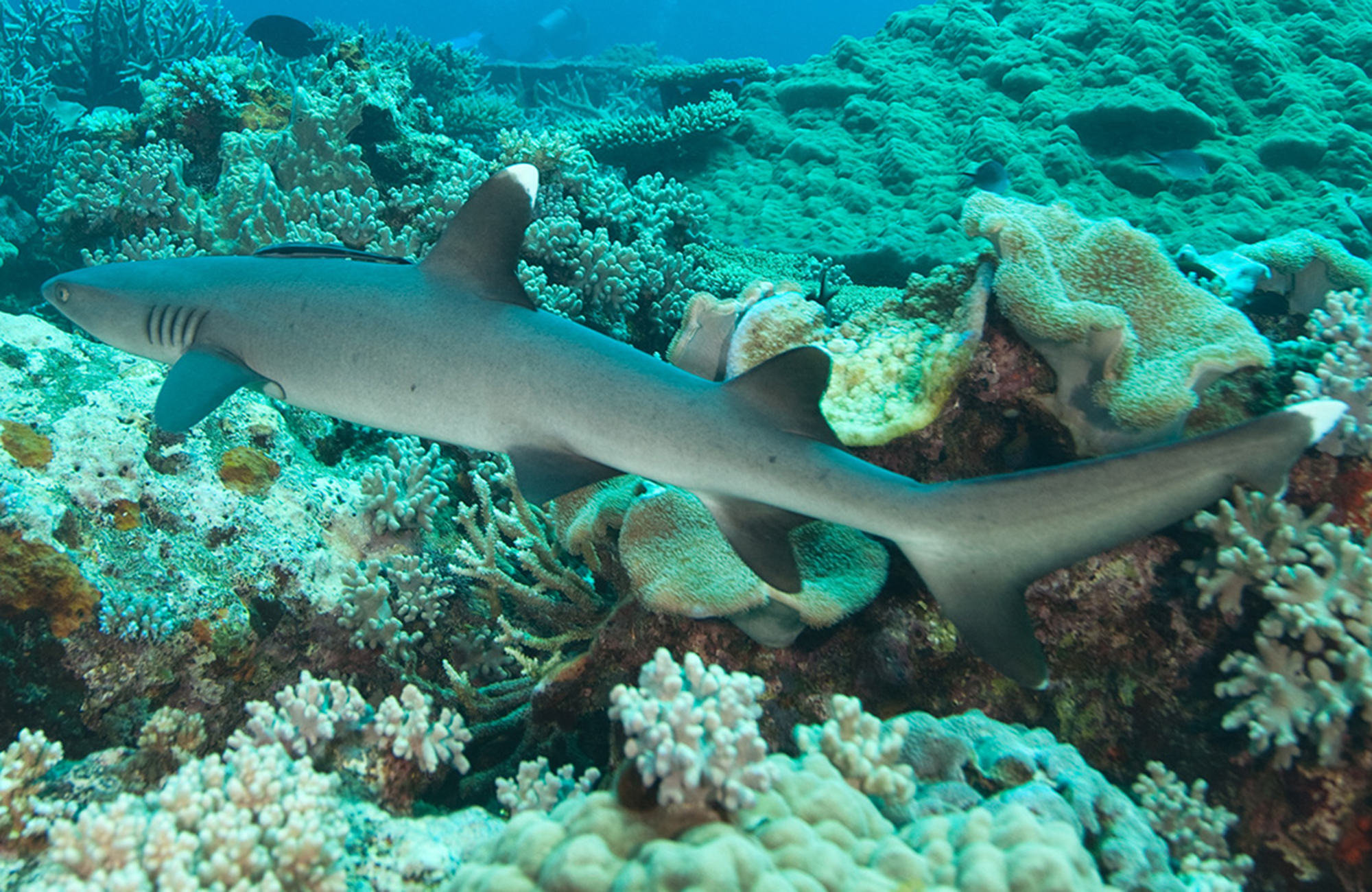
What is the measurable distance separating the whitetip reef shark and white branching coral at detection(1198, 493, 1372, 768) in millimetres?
671

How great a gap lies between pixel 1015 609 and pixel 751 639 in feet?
3.62

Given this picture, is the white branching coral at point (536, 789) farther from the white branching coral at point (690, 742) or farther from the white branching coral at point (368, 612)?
the white branching coral at point (368, 612)

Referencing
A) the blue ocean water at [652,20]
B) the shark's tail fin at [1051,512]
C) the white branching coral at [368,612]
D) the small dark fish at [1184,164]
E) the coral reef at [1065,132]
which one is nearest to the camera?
the shark's tail fin at [1051,512]

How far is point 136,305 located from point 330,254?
86 cm

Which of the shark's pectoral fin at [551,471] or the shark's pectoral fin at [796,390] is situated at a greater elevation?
the shark's pectoral fin at [796,390]

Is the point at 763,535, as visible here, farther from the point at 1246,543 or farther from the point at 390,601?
the point at 390,601

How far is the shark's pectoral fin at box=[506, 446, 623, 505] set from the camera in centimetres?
218

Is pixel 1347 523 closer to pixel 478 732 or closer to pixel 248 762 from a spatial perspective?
pixel 478 732

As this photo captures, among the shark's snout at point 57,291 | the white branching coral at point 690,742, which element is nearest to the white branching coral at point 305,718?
the white branching coral at point 690,742

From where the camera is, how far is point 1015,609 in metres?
1.99

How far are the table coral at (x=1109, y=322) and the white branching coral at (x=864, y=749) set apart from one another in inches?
58.6

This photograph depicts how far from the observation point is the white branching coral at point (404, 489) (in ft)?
11.6

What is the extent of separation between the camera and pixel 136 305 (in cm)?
278

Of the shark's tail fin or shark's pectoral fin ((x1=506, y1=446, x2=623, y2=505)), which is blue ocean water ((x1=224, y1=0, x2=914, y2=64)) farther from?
the shark's tail fin
